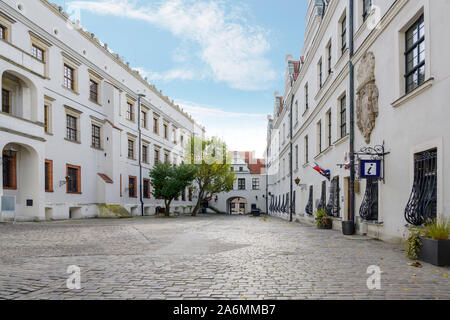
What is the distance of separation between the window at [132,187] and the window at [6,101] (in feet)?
48.8

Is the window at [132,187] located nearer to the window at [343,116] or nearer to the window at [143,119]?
the window at [143,119]

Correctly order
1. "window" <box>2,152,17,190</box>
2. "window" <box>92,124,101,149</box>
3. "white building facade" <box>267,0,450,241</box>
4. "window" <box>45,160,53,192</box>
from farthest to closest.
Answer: "window" <box>92,124,101,149</box> → "window" <box>45,160,53,192</box> → "window" <box>2,152,17,190</box> → "white building facade" <box>267,0,450,241</box>

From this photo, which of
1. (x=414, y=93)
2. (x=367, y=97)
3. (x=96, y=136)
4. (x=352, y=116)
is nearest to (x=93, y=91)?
(x=96, y=136)

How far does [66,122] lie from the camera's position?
80.8 ft

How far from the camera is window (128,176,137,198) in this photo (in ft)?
110

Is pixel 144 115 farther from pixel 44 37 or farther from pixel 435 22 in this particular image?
pixel 435 22

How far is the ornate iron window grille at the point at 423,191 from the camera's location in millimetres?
8023

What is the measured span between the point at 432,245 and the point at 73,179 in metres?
23.5

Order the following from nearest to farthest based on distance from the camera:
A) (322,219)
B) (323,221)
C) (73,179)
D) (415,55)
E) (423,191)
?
(423,191), (415,55), (323,221), (322,219), (73,179)

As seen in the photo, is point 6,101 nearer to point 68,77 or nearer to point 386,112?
point 68,77

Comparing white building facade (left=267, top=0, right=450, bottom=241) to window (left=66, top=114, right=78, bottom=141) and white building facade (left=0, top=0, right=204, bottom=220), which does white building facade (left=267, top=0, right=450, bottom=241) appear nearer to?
white building facade (left=0, top=0, right=204, bottom=220)

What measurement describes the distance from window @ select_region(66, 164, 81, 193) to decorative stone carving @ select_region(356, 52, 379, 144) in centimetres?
1919

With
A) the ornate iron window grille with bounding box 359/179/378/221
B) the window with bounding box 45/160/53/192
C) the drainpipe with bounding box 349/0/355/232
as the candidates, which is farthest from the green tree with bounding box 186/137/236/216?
the ornate iron window grille with bounding box 359/179/378/221

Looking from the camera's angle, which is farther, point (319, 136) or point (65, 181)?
point (65, 181)
